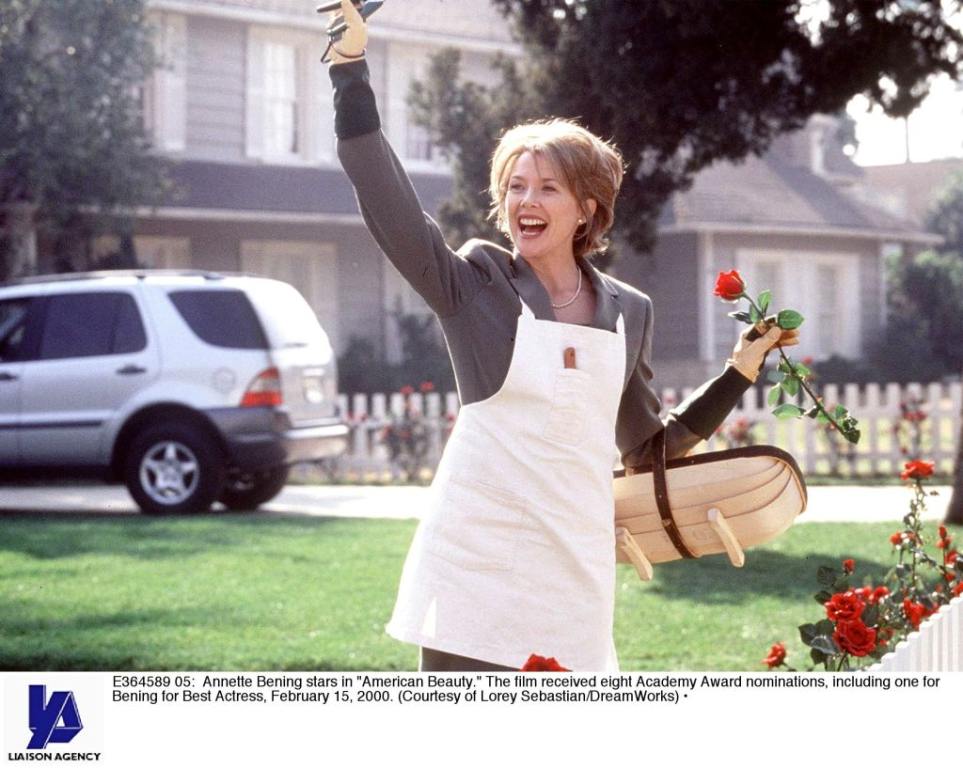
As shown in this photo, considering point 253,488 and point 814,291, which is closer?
point 253,488

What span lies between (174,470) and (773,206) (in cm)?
1470

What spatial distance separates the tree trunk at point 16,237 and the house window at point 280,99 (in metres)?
4.25

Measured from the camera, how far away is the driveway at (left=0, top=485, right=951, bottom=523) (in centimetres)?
1137

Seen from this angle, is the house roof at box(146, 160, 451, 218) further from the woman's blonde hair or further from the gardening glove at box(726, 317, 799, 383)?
the woman's blonde hair

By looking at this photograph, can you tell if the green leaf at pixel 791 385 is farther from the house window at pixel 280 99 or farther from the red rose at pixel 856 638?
the house window at pixel 280 99

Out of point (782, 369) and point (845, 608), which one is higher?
point (782, 369)

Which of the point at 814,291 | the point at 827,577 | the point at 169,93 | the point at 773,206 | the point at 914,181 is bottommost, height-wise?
the point at 827,577

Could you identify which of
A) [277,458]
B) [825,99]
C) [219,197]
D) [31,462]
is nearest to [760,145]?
[825,99]

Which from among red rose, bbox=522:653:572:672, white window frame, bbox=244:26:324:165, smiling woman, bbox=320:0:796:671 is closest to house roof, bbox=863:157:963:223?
white window frame, bbox=244:26:324:165

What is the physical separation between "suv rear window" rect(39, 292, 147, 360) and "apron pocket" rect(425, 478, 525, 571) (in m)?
8.76

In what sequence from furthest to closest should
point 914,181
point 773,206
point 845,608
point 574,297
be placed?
point 914,181 → point 773,206 → point 845,608 → point 574,297

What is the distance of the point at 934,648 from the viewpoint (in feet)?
11.7

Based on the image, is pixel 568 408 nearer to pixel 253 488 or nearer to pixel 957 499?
pixel 957 499

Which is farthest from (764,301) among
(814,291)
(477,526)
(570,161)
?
(814,291)
